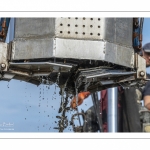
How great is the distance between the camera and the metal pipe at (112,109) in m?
12.0

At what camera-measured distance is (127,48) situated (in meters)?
4.46

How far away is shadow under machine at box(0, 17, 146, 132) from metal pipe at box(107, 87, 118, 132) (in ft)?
24.0

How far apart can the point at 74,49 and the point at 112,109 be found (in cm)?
806

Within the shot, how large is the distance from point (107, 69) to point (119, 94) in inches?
304

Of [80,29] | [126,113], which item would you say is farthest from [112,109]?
[80,29]

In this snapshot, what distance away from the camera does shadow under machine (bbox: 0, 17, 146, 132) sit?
14.0ft

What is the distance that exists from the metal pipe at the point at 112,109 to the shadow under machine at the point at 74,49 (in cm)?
733

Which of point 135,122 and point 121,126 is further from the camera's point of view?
point 121,126

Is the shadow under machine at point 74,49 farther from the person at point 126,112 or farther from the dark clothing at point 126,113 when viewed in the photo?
the dark clothing at point 126,113

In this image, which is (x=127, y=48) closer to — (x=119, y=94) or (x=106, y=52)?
(x=106, y=52)

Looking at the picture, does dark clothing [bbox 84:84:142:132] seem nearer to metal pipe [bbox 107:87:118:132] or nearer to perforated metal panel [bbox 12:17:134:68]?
metal pipe [bbox 107:87:118:132]

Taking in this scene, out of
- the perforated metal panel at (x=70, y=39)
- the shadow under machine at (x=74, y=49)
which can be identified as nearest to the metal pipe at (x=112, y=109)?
the shadow under machine at (x=74, y=49)

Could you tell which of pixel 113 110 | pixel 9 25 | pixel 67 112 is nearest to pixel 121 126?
pixel 113 110

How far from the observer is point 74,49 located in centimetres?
426
